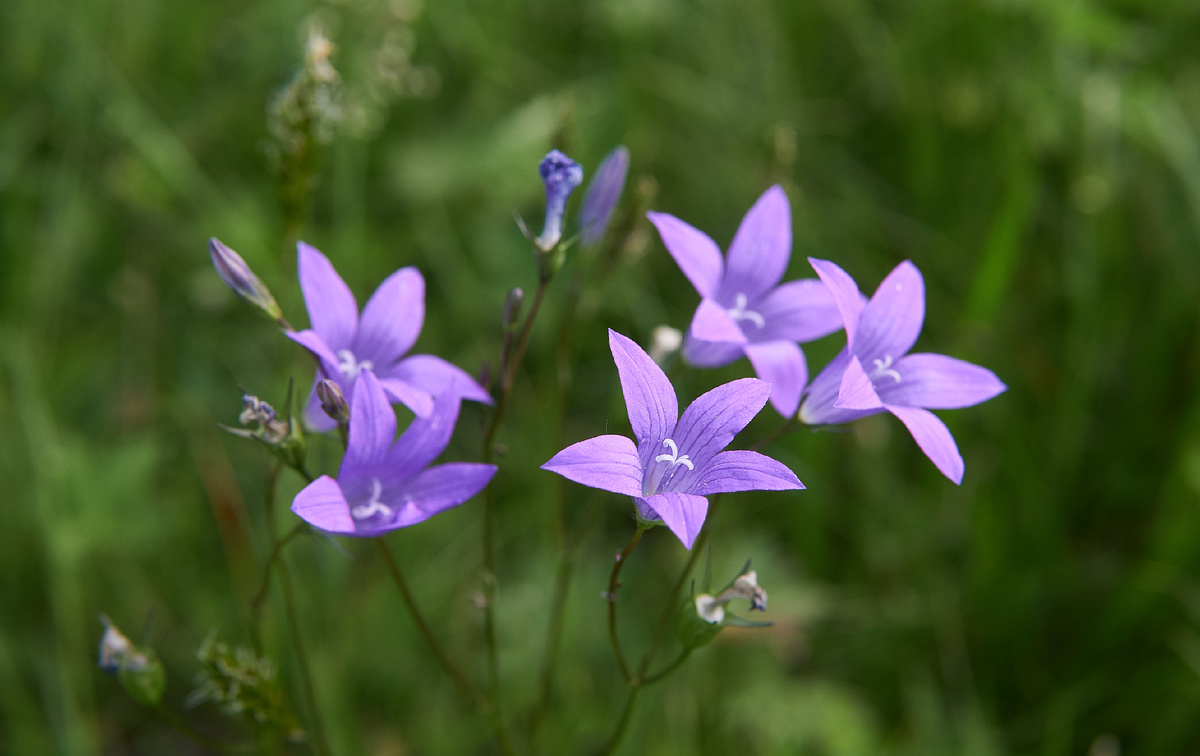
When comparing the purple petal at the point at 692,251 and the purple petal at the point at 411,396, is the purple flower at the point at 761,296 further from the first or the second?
the purple petal at the point at 411,396

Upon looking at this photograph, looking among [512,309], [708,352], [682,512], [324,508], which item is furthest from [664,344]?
[324,508]

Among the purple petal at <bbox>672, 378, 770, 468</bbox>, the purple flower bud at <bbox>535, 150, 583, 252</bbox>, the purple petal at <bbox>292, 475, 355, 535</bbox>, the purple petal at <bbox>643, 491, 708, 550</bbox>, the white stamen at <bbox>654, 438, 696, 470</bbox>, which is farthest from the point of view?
the purple flower bud at <bbox>535, 150, 583, 252</bbox>

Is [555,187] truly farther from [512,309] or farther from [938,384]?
[938,384]

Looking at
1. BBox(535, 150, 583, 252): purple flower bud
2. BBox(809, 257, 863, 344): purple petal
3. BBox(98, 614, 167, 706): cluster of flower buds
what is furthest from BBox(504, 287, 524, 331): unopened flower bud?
BBox(98, 614, 167, 706): cluster of flower buds

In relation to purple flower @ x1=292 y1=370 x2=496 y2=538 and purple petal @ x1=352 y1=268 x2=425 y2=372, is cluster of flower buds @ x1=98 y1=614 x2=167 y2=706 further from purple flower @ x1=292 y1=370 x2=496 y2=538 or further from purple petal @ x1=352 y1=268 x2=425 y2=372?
purple petal @ x1=352 y1=268 x2=425 y2=372

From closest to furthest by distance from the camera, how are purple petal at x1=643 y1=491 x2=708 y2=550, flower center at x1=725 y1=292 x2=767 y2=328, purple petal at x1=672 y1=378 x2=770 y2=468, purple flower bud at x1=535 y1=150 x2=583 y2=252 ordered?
purple petal at x1=643 y1=491 x2=708 y2=550
purple petal at x1=672 y1=378 x2=770 y2=468
purple flower bud at x1=535 y1=150 x2=583 y2=252
flower center at x1=725 y1=292 x2=767 y2=328

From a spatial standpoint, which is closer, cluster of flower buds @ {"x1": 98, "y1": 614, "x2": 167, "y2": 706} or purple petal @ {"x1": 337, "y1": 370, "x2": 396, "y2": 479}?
purple petal @ {"x1": 337, "y1": 370, "x2": 396, "y2": 479}

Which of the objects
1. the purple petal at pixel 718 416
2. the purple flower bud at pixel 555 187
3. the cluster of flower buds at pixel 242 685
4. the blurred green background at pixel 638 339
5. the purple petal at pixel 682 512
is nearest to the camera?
the purple petal at pixel 682 512

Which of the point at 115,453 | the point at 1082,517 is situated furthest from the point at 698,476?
the point at 1082,517

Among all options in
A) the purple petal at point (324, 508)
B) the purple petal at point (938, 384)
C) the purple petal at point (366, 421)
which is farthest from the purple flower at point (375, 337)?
the purple petal at point (938, 384)
